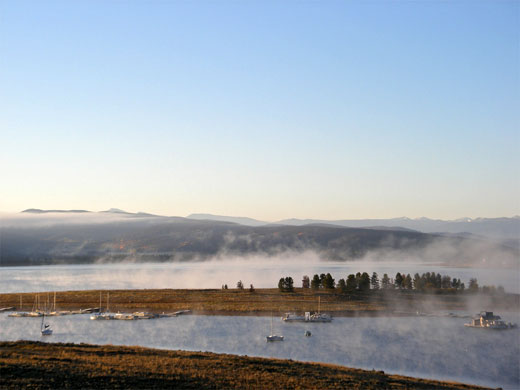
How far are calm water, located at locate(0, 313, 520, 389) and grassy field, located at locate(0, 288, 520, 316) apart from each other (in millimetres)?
10983

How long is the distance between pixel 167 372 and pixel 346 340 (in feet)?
98.3

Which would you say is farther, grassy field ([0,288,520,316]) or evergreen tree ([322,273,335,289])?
evergreen tree ([322,273,335,289])

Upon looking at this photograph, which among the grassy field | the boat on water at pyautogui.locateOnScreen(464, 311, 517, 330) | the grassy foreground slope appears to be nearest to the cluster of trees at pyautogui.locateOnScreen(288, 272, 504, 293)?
the grassy field

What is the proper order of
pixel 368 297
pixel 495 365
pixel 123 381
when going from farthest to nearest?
pixel 368 297, pixel 495 365, pixel 123 381

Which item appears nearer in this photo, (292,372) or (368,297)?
(292,372)

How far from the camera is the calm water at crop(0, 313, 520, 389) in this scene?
48031 millimetres

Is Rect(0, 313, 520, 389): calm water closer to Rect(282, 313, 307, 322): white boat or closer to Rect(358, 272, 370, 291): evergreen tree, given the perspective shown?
Rect(282, 313, 307, 322): white boat

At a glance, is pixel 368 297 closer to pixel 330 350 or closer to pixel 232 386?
pixel 330 350

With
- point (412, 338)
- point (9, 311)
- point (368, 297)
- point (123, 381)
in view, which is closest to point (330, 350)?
point (412, 338)

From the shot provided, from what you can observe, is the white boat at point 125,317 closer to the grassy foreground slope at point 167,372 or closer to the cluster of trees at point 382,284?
the grassy foreground slope at point 167,372

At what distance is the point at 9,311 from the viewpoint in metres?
Answer: 96.2

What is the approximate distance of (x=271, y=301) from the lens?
339 feet

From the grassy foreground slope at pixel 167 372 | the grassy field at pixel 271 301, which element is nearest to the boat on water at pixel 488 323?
the grassy field at pixel 271 301

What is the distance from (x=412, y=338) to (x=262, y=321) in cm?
2241
